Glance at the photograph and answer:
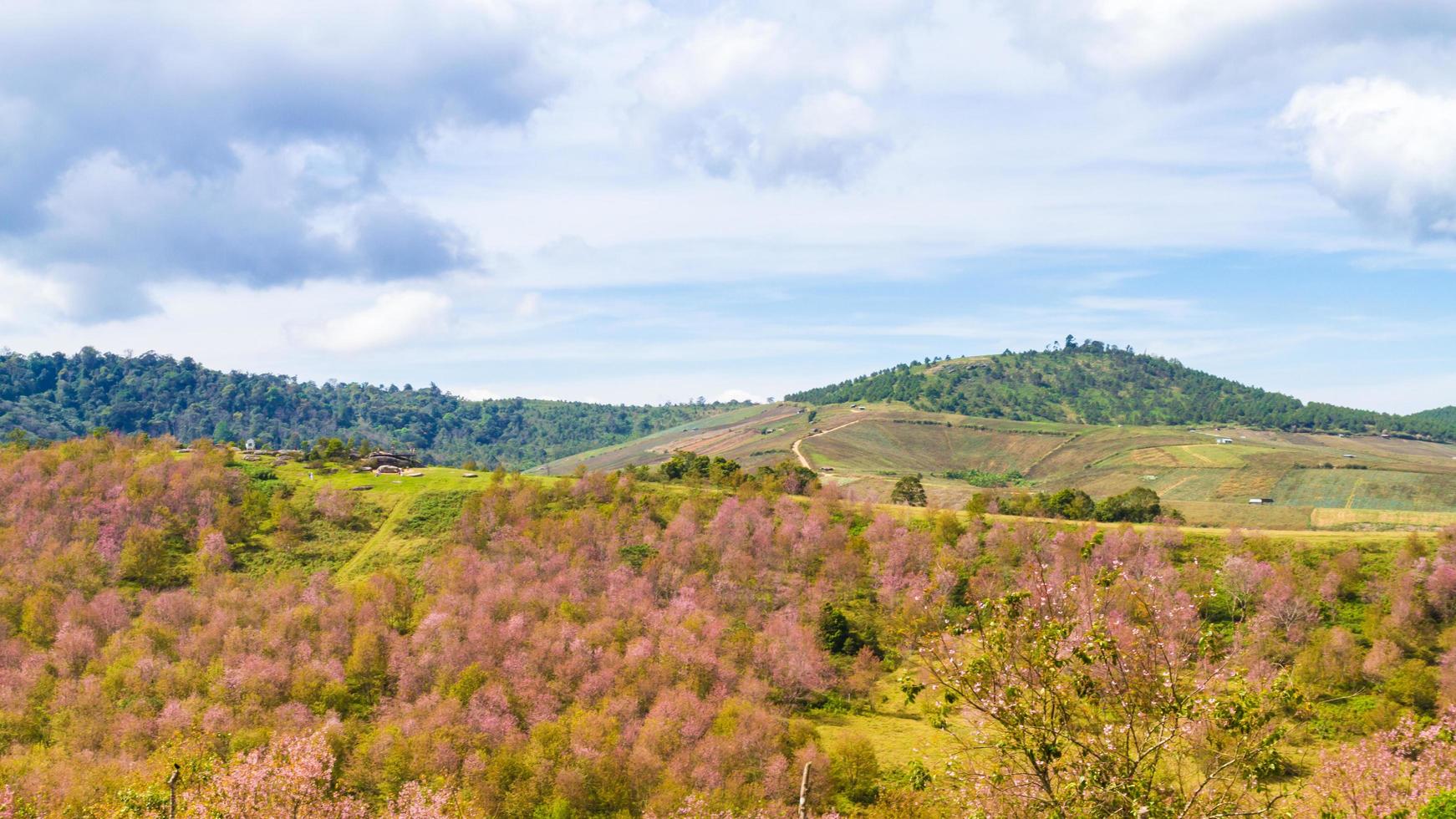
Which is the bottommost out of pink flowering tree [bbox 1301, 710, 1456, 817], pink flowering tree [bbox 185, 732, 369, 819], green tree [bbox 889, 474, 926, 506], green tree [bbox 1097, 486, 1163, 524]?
pink flowering tree [bbox 185, 732, 369, 819]

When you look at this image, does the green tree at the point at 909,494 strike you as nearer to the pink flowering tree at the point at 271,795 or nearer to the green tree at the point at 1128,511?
the green tree at the point at 1128,511

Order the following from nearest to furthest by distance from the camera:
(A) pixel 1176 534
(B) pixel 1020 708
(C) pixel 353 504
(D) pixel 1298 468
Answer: (B) pixel 1020 708 < (A) pixel 1176 534 < (C) pixel 353 504 < (D) pixel 1298 468

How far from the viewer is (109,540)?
357 feet

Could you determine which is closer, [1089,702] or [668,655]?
[1089,702]

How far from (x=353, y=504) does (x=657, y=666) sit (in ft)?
256

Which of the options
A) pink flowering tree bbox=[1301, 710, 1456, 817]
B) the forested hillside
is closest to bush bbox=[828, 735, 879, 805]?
the forested hillside

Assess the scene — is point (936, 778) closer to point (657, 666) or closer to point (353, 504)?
point (657, 666)

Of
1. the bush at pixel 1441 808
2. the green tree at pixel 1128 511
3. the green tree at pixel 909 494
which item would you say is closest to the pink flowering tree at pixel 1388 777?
the bush at pixel 1441 808

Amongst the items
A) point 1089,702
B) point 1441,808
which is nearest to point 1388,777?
point 1441,808

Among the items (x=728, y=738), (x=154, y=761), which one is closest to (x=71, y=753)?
(x=154, y=761)

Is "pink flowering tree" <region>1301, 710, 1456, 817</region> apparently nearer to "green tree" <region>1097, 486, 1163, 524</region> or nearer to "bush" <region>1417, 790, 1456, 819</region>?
"bush" <region>1417, 790, 1456, 819</region>

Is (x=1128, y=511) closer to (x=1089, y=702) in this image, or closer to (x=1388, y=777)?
(x=1388, y=777)

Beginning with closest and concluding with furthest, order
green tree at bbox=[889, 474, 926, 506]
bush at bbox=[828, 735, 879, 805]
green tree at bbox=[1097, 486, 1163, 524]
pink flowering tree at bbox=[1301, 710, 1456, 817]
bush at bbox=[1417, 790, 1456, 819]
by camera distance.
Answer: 1. bush at bbox=[1417, 790, 1456, 819]
2. pink flowering tree at bbox=[1301, 710, 1456, 817]
3. bush at bbox=[828, 735, 879, 805]
4. green tree at bbox=[1097, 486, 1163, 524]
5. green tree at bbox=[889, 474, 926, 506]

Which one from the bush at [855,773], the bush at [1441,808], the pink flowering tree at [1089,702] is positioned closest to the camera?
the pink flowering tree at [1089,702]
